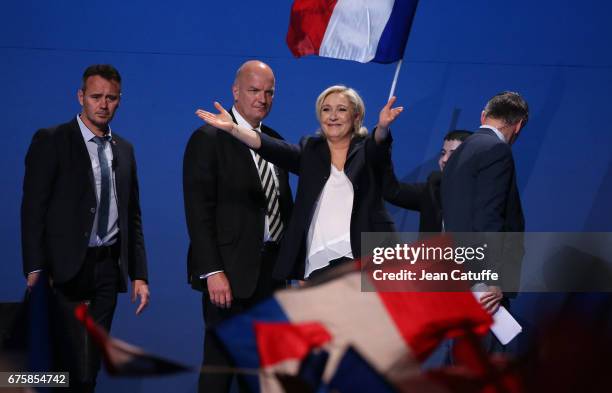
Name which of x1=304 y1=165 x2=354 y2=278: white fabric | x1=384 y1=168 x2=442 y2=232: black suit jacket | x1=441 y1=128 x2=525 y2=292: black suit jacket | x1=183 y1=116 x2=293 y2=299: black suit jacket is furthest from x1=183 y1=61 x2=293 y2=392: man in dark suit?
x1=384 y1=168 x2=442 y2=232: black suit jacket

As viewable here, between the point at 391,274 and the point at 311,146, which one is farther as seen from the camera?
the point at 311,146

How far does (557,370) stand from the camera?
1.98 feet

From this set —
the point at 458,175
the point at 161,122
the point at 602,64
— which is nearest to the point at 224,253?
the point at 458,175

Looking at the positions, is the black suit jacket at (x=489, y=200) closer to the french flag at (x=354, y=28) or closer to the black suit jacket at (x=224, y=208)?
the french flag at (x=354, y=28)

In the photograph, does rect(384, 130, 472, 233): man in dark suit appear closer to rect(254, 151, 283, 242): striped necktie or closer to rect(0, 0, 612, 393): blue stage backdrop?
rect(0, 0, 612, 393): blue stage backdrop

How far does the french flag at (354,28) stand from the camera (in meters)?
3.67

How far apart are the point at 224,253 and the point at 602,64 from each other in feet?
8.35

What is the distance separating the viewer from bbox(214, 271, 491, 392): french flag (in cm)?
68

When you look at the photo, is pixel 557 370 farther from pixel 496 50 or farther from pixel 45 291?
pixel 496 50

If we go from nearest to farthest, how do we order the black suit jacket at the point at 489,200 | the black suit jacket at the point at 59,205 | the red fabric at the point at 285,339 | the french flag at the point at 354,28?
the red fabric at the point at 285,339 → the black suit jacket at the point at 489,200 → the black suit jacket at the point at 59,205 → the french flag at the point at 354,28

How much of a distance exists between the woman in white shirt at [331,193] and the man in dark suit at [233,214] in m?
0.18

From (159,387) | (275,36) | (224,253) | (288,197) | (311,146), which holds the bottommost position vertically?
(159,387)

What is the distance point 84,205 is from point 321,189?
926 millimetres

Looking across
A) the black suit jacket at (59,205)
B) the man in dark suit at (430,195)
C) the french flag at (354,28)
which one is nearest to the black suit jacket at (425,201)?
the man in dark suit at (430,195)
